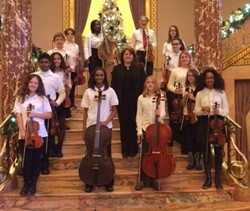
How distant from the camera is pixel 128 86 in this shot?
612 centimetres

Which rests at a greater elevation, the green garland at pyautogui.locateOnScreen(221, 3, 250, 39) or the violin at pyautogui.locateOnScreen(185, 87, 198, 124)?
the green garland at pyautogui.locateOnScreen(221, 3, 250, 39)

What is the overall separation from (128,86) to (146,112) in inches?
27.1

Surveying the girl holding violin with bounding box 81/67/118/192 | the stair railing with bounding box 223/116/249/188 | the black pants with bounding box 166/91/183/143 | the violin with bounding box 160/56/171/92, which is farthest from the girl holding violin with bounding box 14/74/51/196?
the stair railing with bounding box 223/116/249/188

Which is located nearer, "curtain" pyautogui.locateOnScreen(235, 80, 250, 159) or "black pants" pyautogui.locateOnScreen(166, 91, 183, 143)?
"black pants" pyautogui.locateOnScreen(166, 91, 183, 143)

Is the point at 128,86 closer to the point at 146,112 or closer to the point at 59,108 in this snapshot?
the point at 146,112

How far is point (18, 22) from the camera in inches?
246

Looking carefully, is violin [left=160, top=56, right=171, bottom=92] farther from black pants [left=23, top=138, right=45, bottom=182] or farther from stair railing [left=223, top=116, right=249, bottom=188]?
black pants [left=23, top=138, right=45, bottom=182]

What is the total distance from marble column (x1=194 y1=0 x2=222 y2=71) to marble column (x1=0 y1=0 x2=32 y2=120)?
108 inches

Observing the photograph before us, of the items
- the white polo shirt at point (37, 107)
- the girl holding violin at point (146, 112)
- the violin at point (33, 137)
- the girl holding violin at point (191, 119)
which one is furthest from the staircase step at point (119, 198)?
the white polo shirt at point (37, 107)

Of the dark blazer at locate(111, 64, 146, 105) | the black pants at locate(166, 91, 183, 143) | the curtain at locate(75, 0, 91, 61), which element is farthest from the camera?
the curtain at locate(75, 0, 91, 61)

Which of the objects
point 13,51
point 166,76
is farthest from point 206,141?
point 13,51

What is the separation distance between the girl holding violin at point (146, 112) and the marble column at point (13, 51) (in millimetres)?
1900

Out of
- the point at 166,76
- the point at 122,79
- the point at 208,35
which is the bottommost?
the point at 122,79

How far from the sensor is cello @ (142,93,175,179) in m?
5.11
